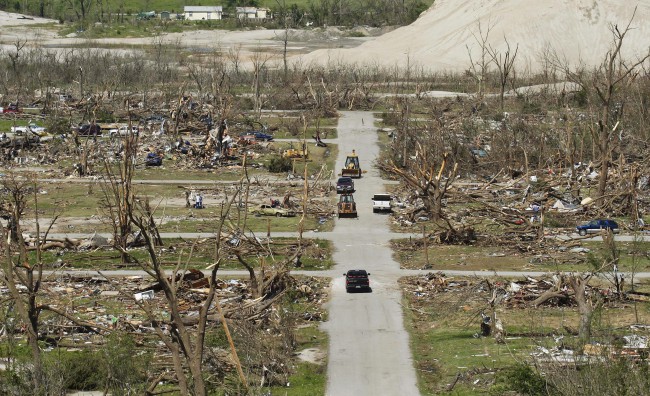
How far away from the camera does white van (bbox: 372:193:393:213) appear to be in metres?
54.2

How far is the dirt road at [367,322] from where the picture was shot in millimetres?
29531

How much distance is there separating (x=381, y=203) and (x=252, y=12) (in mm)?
137940

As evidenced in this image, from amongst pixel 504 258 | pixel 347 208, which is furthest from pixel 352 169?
pixel 504 258

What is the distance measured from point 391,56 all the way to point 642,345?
88203mm

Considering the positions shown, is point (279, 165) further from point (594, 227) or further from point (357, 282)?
point (357, 282)

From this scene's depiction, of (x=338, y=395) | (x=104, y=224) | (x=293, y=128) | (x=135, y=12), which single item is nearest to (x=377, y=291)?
(x=338, y=395)

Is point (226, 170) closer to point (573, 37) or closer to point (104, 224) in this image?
point (104, 224)

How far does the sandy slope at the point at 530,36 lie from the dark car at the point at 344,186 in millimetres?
43717

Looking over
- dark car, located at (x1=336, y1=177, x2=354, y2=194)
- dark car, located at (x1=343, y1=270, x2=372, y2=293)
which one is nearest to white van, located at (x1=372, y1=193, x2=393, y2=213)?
dark car, located at (x1=336, y1=177, x2=354, y2=194)

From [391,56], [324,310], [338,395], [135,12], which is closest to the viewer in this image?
[338,395]

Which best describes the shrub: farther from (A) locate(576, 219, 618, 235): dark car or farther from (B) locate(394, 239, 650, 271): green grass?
(A) locate(576, 219, 618, 235): dark car

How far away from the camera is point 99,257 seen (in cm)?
4456

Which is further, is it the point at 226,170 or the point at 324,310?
the point at 226,170

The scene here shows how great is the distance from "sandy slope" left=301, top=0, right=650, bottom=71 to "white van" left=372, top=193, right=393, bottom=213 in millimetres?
48138
